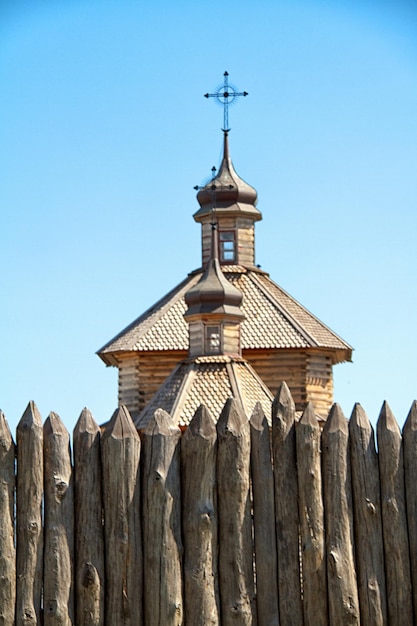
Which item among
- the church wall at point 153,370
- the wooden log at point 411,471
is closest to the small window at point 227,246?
the church wall at point 153,370

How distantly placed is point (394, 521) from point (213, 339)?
27.6 meters

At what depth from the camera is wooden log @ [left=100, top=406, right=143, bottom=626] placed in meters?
9.59

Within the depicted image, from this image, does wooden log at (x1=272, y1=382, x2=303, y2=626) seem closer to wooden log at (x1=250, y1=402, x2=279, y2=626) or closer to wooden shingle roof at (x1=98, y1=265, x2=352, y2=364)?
wooden log at (x1=250, y1=402, x2=279, y2=626)

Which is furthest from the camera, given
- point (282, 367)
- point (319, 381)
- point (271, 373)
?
point (319, 381)

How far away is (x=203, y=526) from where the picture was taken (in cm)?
962

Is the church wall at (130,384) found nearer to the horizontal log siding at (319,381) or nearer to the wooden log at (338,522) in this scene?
the horizontal log siding at (319,381)

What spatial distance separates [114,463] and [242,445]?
3.06 ft

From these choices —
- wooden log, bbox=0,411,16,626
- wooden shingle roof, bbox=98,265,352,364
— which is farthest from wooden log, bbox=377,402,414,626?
wooden shingle roof, bbox=98,265,352,364

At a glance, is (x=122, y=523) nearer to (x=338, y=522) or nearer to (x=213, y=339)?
(x=338, y=522)

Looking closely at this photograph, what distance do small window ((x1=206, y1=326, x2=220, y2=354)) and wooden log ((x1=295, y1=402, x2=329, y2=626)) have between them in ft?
89.4

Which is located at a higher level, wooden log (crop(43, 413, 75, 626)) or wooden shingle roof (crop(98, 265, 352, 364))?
wooden shingle roof (crop(98, 265, 352, 364))

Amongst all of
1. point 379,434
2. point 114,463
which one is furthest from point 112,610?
point 379,434

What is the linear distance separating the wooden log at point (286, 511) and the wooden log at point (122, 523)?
3.30ft

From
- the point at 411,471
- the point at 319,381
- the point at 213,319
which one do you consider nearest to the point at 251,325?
the point at 319,381
